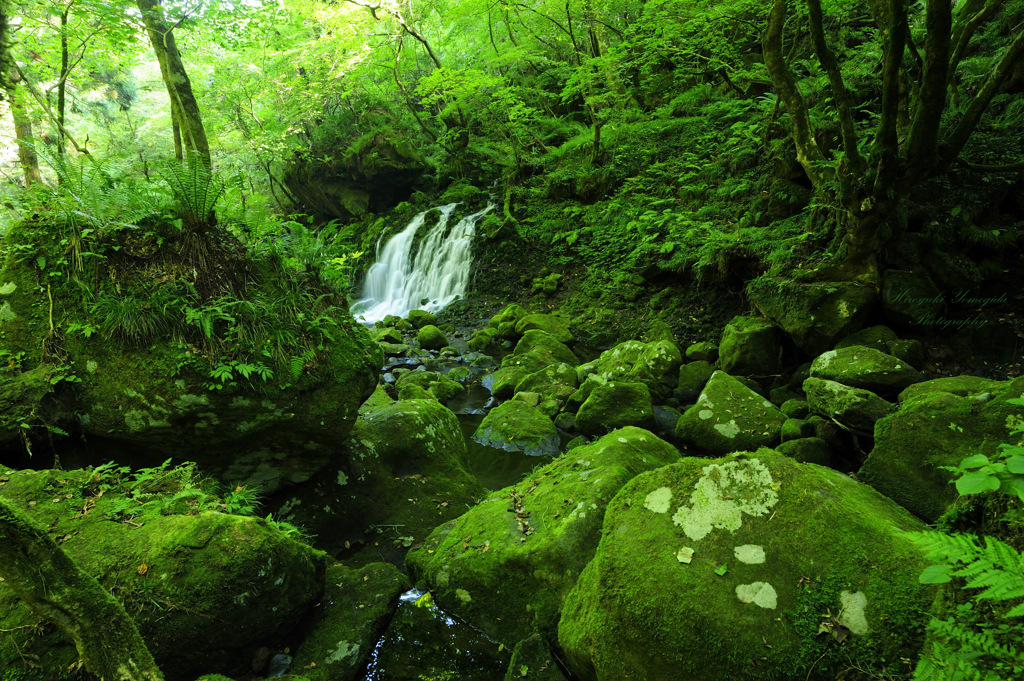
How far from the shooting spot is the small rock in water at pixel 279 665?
3148 millimetres

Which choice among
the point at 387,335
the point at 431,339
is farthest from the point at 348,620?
the point at 387,335

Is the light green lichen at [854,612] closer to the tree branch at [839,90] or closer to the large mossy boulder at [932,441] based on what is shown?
the large mossy boulder at [932,441]

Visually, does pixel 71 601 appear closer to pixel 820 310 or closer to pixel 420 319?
pixel 820 310

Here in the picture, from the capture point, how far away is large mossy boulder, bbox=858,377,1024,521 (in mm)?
3434

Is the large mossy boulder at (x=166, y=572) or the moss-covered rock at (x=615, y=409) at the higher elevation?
the large mossy boulder at (x=166, y=572)

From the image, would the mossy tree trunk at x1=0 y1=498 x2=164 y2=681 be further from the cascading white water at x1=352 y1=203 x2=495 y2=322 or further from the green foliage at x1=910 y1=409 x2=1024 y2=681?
the cascading white water at x1=352 y1=203 x2=495 y2=322

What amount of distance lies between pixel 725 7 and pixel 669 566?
12013mm

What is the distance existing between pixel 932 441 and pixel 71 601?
559 centimetres

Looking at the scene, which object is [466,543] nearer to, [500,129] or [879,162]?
[879,162]

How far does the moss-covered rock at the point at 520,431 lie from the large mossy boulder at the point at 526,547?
2673mm

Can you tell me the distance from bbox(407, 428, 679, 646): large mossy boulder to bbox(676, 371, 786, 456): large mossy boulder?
239cm

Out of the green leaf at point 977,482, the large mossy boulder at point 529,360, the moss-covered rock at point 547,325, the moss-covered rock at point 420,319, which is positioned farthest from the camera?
the moss-covered rock at point 420,319

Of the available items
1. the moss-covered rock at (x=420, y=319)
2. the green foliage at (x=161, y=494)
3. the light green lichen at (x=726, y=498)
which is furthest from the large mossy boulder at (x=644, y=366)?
the moss-covered rock at (x=420, y=319)

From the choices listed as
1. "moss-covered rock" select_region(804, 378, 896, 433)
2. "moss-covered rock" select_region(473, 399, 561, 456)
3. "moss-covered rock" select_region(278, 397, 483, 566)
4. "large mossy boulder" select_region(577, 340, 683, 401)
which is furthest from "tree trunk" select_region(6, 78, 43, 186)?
"moss-covered rock" select_region(804, 378, 896, 433)
